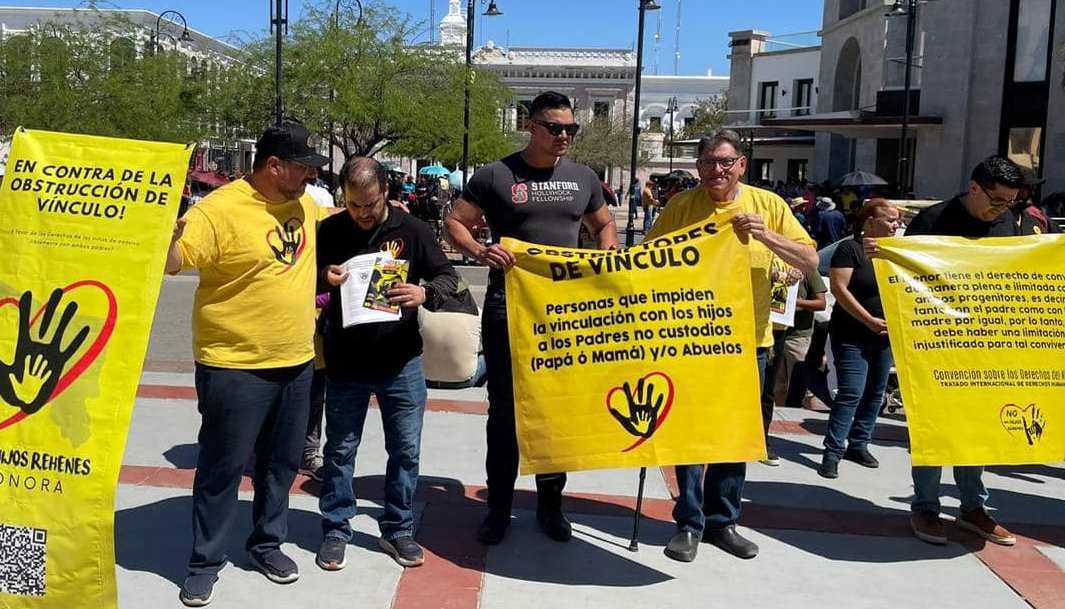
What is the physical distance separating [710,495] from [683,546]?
338 millimetres

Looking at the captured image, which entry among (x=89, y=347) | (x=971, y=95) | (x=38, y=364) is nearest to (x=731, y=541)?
(x=89, y=347)

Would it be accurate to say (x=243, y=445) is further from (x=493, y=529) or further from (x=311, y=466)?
(x=311, y=466)

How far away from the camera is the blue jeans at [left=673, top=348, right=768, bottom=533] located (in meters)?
4.78

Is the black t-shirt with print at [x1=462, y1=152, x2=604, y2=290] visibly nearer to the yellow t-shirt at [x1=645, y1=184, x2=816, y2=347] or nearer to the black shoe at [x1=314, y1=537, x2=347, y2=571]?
the yellow t-shirt at [x1=645, y1=184, x2=816, y2=347]

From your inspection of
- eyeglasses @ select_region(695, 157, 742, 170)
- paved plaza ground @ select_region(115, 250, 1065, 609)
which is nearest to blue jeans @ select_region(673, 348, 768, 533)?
paved plaza ground @ select_region(115, 250, 1065, 609)

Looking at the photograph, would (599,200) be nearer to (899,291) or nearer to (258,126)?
(899,291)

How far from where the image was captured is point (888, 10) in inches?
1310

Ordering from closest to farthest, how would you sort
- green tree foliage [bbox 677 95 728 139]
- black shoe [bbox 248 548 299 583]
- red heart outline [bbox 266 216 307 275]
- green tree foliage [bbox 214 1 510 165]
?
red heart outline [bbox 266 216 307 275] → black shoe [bbox 248 548 299 583] → green tree foliage [bbox 214 1 510 165] → green tree foliage [bbox 677 95 728 139]

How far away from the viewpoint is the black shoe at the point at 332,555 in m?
4.42

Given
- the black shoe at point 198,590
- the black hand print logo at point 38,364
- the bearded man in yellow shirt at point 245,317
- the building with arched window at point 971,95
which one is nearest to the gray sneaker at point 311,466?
the bearded man in yellow shirt at point 245,317

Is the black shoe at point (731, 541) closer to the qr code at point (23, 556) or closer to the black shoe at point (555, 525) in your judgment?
the black shoe at point (555, 525)

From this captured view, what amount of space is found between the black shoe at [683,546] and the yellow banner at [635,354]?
1.69 feet

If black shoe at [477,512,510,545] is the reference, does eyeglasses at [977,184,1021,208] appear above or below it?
above

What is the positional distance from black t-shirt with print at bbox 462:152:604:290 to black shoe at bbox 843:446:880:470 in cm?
286
